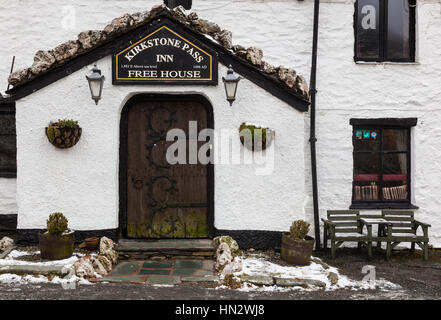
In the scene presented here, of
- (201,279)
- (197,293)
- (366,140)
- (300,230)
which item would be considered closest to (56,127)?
(201,279)

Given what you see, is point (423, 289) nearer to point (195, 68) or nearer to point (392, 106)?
point (392, 106)

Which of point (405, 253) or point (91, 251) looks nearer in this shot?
point (91, 251)

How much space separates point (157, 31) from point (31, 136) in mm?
2758

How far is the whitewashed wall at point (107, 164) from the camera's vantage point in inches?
238

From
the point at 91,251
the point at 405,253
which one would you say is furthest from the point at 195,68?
the point at 405,253

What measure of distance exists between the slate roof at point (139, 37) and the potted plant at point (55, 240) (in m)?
2.21

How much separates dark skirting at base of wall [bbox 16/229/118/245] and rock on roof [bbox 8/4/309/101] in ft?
8.06

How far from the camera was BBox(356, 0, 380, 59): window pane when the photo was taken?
7.40 metres

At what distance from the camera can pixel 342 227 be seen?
6938 millimetres

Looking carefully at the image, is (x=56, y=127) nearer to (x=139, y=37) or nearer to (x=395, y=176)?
(x=139, y=37)

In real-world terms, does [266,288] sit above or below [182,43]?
below

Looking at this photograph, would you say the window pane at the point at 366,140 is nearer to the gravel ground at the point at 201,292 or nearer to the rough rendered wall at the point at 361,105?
the rough rendered wall at the point at 361,105

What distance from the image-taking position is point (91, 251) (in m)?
5.98

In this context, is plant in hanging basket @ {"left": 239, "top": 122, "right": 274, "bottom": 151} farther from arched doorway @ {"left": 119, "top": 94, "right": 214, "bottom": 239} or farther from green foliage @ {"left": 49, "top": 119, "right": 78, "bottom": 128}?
green foliage @ {"left": 49, "top": 119, "right": 78, "bottom": 128}
